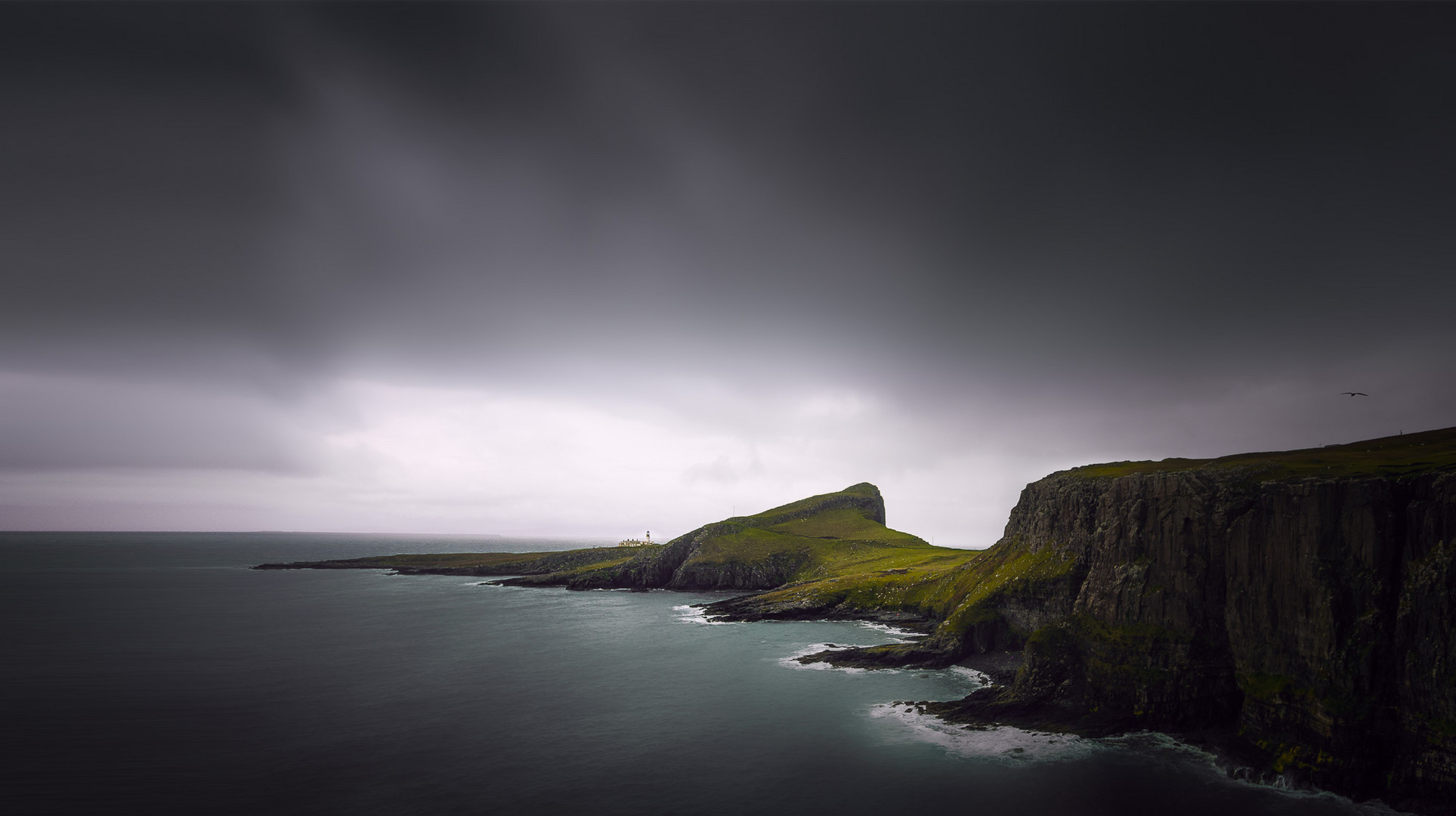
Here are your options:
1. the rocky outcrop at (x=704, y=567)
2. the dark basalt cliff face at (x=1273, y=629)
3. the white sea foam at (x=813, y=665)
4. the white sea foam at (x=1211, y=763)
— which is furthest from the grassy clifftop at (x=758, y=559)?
the white sea foam at (x=1211, y=763)

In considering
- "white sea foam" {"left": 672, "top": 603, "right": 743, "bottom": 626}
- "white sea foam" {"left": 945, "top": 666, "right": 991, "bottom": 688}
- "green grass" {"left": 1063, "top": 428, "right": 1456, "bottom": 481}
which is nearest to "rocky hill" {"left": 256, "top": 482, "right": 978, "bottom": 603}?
"white sea foam" {"left": 672, "top": 603, "right": 743, "bottom": 626}

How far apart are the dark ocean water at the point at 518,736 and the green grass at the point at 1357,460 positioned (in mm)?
19033

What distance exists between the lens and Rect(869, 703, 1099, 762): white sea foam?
126 ft

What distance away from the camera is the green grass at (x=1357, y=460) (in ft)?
112

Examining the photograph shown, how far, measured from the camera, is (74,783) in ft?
111

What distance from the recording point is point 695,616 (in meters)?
103

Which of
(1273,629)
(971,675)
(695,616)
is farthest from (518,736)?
(695,616)

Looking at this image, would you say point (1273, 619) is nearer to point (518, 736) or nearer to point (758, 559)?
point (518, 736)

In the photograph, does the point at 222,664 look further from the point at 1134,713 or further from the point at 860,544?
the point at 860,544

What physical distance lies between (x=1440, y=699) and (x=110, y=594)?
627 feet

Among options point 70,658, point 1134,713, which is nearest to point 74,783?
point 70,658

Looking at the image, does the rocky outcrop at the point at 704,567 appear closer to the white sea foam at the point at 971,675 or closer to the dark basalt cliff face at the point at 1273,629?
the white sea foam at the point at 971,675

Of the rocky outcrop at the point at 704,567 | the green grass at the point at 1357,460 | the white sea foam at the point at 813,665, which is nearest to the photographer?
the green grass at the point at 1357,460

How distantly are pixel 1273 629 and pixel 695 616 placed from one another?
268ft
